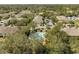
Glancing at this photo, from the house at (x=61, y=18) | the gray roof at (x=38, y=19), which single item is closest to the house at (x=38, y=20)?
the gray roof at (x=38, y=19)

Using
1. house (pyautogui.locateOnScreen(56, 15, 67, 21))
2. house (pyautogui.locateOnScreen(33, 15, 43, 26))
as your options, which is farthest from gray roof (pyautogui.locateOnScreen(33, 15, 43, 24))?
house (pyautogui.locateOnScreen(56, 15, 67, 21))

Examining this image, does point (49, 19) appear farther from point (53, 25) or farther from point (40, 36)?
point (40, 36)

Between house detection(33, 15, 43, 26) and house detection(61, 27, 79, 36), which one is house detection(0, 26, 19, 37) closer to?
house detection(33, 15, 43, 26)

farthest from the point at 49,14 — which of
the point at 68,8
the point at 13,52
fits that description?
the point at 13,52

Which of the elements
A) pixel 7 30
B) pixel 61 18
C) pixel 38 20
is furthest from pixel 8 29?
pixel 61 18

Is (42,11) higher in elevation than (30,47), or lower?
higher

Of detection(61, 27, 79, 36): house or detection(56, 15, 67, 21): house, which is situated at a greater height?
detection(56, 15, 67, 21): house

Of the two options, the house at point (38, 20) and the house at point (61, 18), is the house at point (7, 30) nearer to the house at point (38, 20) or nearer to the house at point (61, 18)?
the house at point (38, 20)

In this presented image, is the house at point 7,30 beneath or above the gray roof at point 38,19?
beneath

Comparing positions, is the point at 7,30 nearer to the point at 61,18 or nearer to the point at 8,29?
the point at 8,29

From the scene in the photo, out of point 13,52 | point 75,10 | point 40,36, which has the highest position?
point 75,10

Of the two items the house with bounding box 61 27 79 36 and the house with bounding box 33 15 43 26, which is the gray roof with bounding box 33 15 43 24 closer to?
the house with bounding box 33 15 43 26
